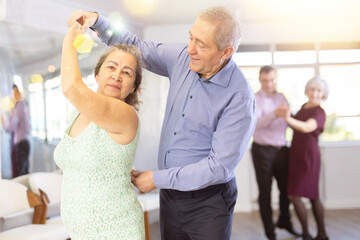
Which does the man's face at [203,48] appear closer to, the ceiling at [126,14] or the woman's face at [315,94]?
the ceiling at [126,14]

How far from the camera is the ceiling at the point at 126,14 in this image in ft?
10.1

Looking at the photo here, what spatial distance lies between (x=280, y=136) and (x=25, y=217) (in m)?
2.25

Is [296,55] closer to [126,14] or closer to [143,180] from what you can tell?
[126,14]

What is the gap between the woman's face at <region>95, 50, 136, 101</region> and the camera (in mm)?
1290

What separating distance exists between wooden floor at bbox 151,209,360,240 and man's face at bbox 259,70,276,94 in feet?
4.60

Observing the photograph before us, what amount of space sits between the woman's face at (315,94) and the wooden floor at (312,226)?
1308mm

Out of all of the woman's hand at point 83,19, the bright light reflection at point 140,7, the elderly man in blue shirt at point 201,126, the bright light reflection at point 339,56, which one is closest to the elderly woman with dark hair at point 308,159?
the bright light reflection at point 140,7

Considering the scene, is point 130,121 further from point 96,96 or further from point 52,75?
point 52,75

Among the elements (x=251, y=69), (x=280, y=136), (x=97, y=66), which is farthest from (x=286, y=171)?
(x=97, y=66)

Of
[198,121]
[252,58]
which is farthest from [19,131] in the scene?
[252,58]

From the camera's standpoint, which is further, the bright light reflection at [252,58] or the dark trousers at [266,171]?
the bright light reflection at [252,58]

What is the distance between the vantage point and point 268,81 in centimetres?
379

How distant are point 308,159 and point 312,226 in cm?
108

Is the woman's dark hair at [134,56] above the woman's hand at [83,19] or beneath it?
beneath
